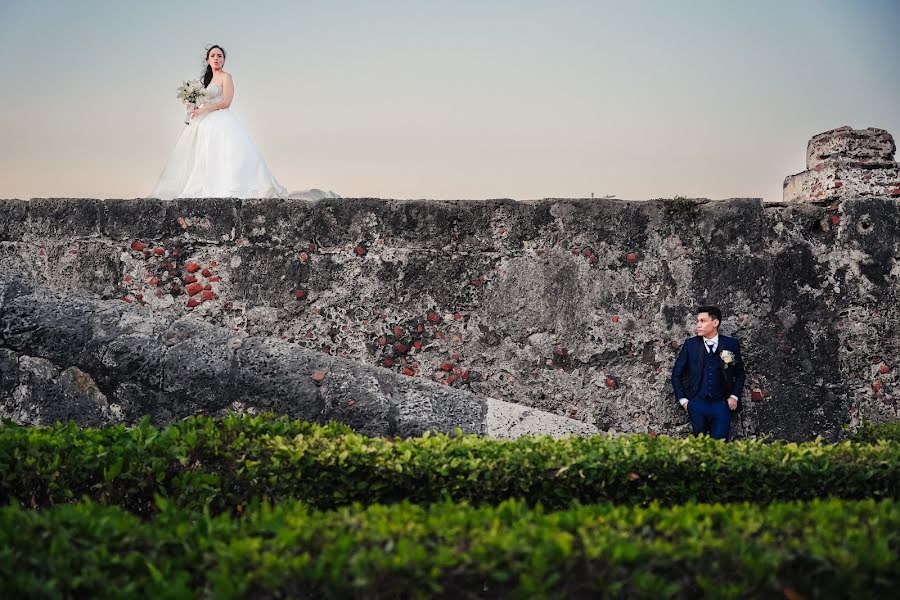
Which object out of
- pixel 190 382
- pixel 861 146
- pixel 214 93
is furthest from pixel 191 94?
pixel 861 146

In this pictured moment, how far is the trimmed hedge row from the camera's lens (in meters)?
4.28

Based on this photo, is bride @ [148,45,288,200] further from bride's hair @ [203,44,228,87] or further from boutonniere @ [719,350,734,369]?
boutonniere @ [719,350,734,369]

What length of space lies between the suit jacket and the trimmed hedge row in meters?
1.51

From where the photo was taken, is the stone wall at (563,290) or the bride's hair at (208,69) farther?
the bride's hair at (208,69)

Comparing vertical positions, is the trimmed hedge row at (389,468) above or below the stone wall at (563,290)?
below

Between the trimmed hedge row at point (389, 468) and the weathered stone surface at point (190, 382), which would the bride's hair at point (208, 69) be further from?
the trimmed hedge row at point (389, 468)

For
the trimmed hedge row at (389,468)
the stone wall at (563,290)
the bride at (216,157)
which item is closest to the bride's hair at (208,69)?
the bride at (216,157)

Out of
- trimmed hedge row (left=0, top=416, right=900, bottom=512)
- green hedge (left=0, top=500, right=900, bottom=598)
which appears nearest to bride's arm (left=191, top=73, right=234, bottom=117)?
trimmed hedge row (left=0, top=416, right=900, bottom=512)

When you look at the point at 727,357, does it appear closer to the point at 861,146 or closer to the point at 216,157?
the point at 861,146

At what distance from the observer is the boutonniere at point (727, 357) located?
21.1 feet

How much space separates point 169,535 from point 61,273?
4596 mm

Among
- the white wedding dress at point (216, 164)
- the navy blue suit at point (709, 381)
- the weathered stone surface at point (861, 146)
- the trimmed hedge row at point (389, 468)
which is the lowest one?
the trimmed hedge row at point (389, 468)

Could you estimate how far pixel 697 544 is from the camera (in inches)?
115

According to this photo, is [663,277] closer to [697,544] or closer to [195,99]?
[697,544]
